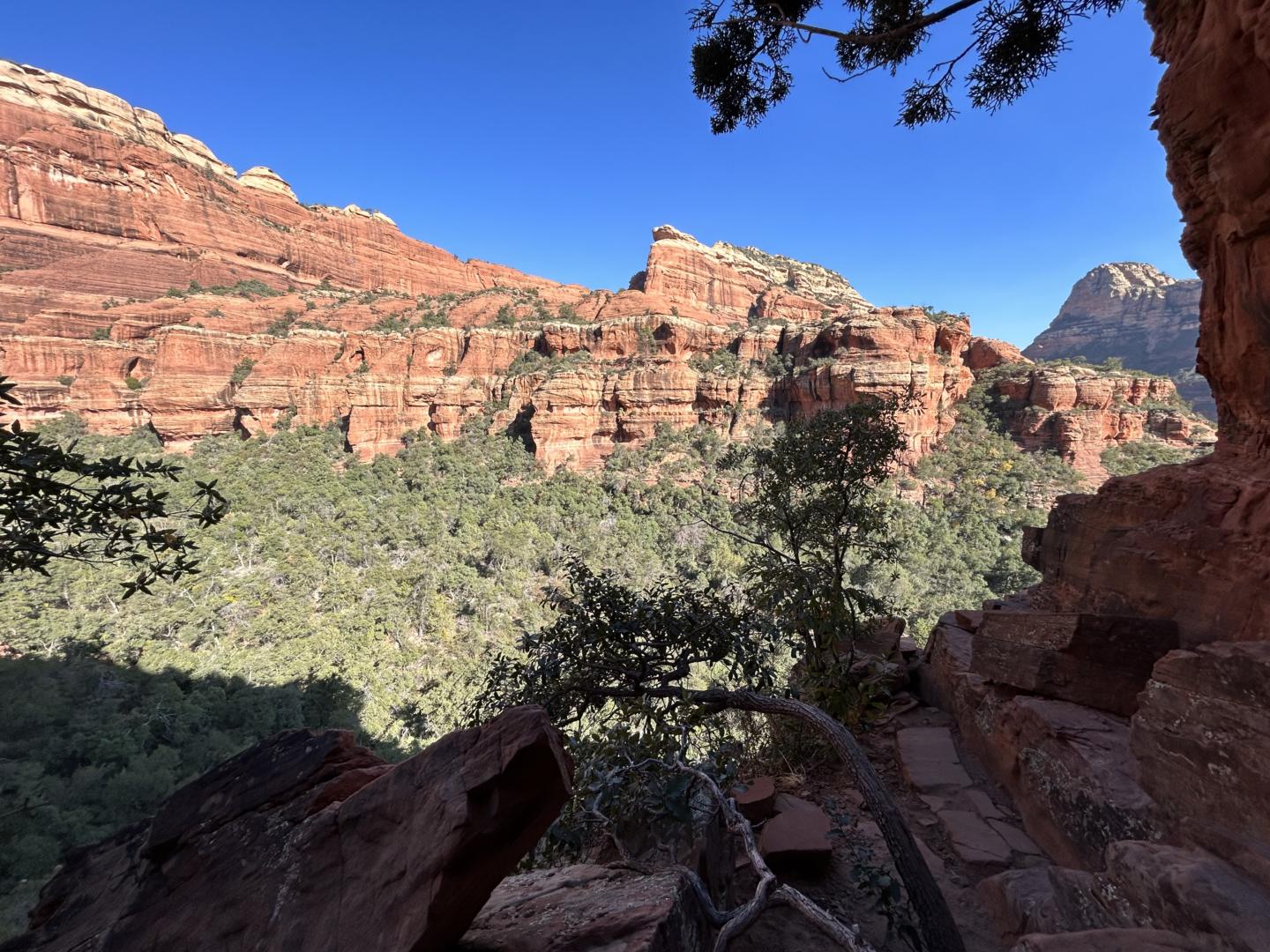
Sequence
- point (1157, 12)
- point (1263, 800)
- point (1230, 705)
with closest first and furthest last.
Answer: point (1263, 800) → point (1230, 705) → point (1157, 12)

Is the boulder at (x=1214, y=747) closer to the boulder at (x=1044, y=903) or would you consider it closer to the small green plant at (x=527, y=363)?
the boulder at (x=1044, y=903)

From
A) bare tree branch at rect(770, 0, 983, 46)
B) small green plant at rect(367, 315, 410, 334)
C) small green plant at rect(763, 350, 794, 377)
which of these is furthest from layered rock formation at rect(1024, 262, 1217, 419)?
bare tree branch at rect(770, 0, 983, 46)

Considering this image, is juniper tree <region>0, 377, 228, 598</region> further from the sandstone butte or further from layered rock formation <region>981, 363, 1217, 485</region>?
layered rock formation <region>981, 363, 1217, 485</region>

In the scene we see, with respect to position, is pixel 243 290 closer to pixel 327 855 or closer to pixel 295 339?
pixel 295 339

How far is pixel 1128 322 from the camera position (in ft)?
271

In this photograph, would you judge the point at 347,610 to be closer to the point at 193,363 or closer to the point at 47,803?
the point at 47,803

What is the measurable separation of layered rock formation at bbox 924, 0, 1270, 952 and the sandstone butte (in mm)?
22497

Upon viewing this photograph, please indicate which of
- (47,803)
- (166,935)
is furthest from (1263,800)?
(47,803)

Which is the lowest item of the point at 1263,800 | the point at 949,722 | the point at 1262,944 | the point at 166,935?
the point at 949,722

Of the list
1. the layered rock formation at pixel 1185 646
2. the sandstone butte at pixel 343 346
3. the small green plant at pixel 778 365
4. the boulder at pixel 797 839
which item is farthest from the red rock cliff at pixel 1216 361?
the small green plant at pixel 778 365

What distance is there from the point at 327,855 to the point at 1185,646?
5.70 m

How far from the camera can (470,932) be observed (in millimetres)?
1934

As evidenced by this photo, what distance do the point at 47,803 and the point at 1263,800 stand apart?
15.9m

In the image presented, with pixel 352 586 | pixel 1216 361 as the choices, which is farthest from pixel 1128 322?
pixel 352 586
